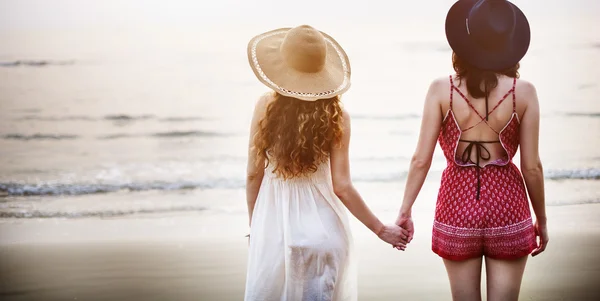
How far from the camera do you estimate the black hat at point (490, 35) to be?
2.72m

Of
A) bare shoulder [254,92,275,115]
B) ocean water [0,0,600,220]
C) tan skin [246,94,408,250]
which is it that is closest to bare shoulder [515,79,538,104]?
tan skin [246,94,408,250]

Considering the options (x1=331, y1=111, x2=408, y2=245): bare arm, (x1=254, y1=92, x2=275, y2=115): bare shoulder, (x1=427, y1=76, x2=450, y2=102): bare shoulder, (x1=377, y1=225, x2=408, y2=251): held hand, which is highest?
(x1=427, y1=76, x2=450, y2=102): bare shoulder

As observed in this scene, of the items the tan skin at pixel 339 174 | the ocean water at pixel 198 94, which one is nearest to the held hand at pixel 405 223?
the tan skin at pixel 339 174

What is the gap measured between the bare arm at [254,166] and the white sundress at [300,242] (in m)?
0.02

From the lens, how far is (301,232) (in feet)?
9.23

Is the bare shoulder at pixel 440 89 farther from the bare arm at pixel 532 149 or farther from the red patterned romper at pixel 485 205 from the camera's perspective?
the bare arm at pixel 532 149

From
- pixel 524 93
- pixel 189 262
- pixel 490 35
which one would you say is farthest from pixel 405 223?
pixel 189 262

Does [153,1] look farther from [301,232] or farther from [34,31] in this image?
[301,232]

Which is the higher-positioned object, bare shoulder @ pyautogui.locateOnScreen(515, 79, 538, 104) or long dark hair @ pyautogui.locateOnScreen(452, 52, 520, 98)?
long dark hair @ pyautogui.locateOnScreen(452, 52, 520, 98)

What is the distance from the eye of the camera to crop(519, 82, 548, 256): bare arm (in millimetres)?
2740

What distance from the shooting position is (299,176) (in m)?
2.86

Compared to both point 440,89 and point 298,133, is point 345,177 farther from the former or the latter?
point 440,89

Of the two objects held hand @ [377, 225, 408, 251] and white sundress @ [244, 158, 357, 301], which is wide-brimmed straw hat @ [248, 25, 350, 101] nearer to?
white sundress @ [244, 158, 357, 301]

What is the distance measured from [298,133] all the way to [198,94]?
253 inches
